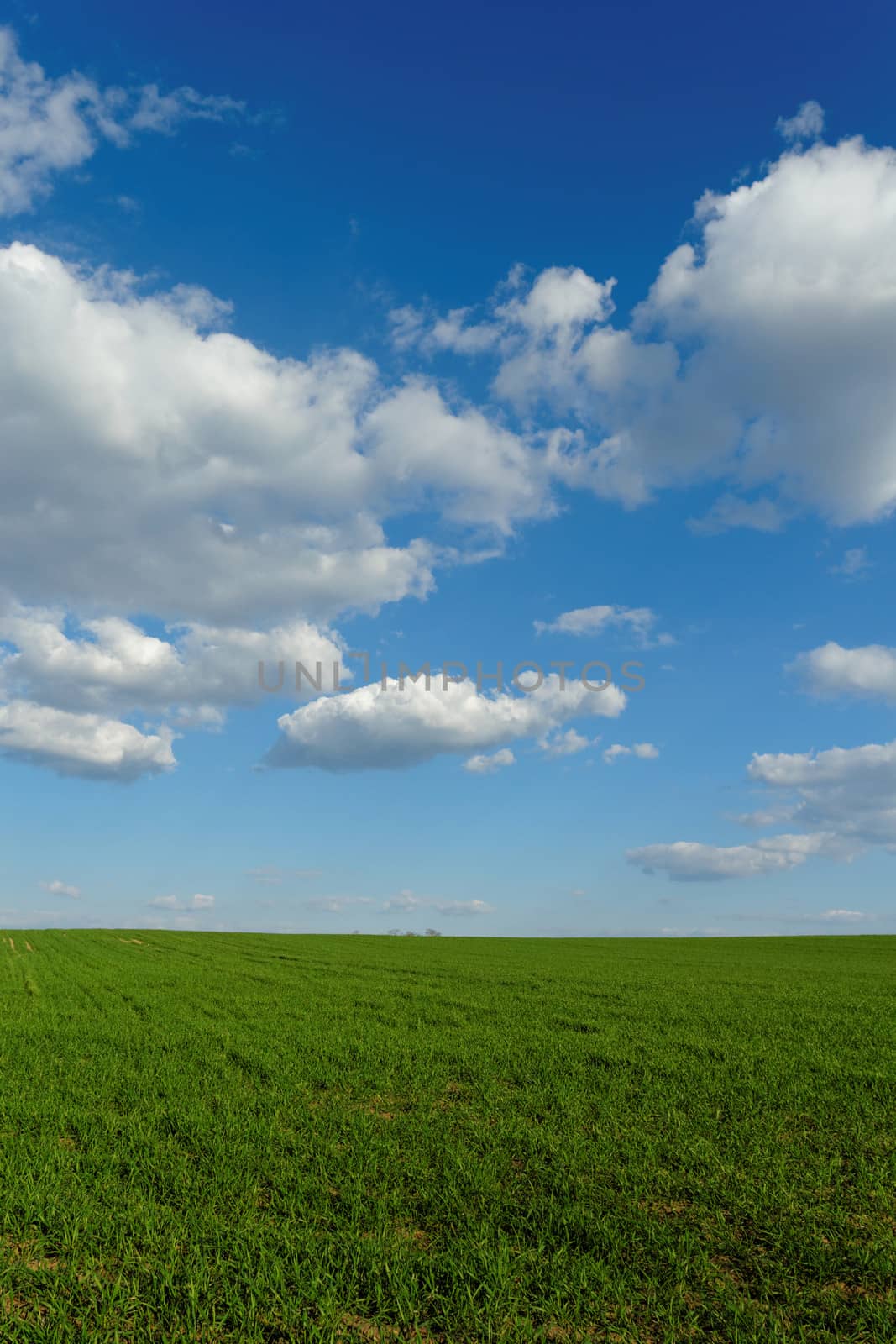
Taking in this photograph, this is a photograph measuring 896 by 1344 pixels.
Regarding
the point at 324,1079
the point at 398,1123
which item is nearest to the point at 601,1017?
the point at 324,1079

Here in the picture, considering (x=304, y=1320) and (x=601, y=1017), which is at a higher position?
(x=304, y=1320)

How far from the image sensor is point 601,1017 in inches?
706

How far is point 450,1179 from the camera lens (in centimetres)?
796

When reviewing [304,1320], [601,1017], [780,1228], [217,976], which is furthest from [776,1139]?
[217,976]

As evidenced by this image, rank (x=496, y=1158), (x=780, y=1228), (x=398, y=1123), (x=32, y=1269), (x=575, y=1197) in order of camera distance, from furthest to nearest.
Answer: (x=398, y=1123)
(x=496, y=1158)
(x=575, y=1197)
(x=780, y=1228)
(x=32, y=1269)

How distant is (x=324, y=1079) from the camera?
39.8ft

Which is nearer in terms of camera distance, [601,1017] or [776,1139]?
[776,1139]

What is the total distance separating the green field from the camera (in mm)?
5863

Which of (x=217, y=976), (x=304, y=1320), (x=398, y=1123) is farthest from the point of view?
(x=217, y=976)

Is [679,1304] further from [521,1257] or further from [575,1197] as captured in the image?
[575,1197]

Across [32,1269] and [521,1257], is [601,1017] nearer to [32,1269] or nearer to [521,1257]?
[521,1257]

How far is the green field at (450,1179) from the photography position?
586 centimetres

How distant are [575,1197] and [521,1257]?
4.48ft

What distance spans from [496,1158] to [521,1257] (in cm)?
217
